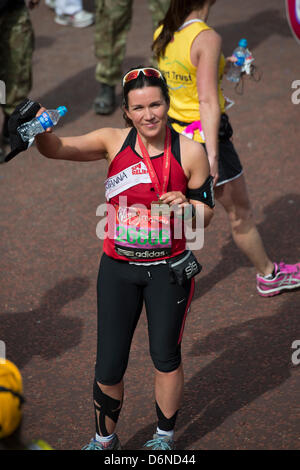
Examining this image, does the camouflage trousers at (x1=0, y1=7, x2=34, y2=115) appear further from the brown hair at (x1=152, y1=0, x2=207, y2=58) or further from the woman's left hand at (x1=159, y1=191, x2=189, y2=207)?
the woman's left hand at (x1=159, y1=191, x2=189, y2=207)

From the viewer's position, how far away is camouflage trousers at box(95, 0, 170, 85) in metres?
8.88

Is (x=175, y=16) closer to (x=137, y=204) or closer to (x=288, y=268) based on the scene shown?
(x=137, y=204)

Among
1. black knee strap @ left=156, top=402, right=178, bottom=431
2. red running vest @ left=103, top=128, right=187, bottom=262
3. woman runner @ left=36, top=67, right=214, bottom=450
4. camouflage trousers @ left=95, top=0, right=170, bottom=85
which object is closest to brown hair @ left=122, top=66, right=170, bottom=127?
woman runner @ left=36, top=67, right=214, bottom=450

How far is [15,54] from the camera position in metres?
8.30

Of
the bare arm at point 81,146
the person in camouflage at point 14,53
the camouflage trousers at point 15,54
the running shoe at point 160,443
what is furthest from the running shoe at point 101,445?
the camouflage trousers at point 15,54

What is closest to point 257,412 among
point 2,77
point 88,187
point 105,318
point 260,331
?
point 260,331

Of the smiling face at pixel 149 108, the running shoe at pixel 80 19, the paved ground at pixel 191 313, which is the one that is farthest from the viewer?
the running shoe at pixel 80 19

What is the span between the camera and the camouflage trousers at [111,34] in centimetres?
888

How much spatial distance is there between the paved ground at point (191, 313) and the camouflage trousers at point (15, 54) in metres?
0.68

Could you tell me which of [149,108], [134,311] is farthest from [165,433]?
[149,108]

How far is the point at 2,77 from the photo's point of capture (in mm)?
8391

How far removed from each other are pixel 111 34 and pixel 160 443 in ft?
19.7

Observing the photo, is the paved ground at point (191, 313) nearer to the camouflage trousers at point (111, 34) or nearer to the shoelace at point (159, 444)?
the shoelace at point (159, 444)

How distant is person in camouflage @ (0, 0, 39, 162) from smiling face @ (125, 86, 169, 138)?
4600 mm
